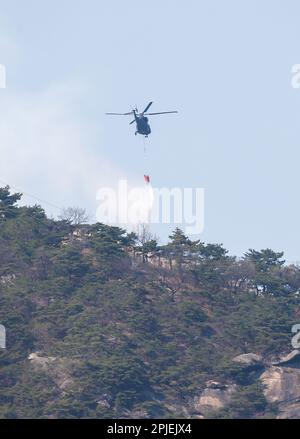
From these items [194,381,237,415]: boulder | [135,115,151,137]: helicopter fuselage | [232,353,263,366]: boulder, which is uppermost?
[135,115,151,137]: helicopter fuselage

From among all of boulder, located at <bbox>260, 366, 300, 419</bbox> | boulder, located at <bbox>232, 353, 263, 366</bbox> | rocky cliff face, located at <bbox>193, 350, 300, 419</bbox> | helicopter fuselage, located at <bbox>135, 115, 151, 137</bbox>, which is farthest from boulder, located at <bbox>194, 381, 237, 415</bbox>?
helicopter fuselage, located at <bbox>135, 115, 151, 137</bbox>

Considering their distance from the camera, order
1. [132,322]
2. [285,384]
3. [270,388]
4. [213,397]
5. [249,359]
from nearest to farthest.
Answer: [213,397]
[270,388]
[285,384]
[249,359]
[132,322]

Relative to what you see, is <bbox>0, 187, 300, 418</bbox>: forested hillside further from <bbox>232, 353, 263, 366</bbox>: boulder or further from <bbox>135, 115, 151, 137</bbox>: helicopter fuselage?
<bbox>135, 115, 151, 137</bbox>: helicopter fuselage

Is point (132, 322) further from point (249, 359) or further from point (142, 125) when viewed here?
point (142, 125)

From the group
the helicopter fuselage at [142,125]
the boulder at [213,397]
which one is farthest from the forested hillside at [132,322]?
the helicopter fuselage at [142,125]

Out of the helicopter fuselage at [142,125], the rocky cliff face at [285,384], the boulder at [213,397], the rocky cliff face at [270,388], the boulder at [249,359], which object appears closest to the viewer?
the helicopter fuselage at [142,125]

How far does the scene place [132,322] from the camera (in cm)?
9631

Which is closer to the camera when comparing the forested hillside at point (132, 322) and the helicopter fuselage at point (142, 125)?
the helicopter fuselage at point (142, 125)

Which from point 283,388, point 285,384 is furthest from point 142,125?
point 285,384

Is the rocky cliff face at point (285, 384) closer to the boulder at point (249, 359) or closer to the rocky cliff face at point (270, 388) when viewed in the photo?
the rocky cliff face at point (270, 388)

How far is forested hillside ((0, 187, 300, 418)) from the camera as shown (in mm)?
88938

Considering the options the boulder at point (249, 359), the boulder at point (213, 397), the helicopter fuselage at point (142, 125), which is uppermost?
the helicopter fuselage at point (142, 125)

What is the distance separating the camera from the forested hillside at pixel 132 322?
3501 inches
